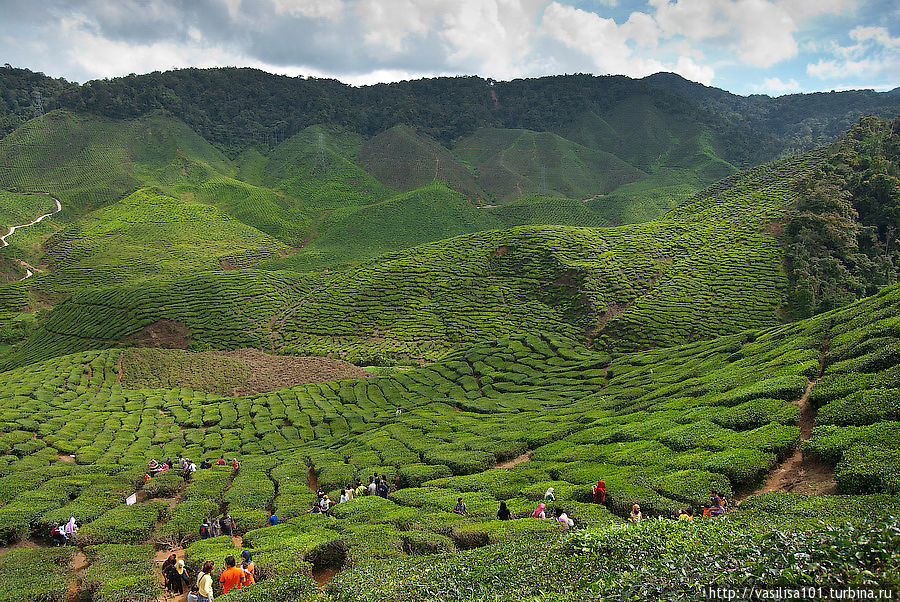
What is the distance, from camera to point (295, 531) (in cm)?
1981

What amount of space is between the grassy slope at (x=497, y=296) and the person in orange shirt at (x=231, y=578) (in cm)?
4164

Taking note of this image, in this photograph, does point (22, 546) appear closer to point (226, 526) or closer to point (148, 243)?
point (226, 526)

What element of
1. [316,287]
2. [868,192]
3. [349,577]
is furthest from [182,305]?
[868,192]

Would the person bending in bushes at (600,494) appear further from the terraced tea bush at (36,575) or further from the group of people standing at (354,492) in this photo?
the terraced tea bush at (36,575)

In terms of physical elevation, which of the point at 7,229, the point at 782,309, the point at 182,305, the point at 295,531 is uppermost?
the point at 7,229

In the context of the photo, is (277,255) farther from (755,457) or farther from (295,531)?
(755,457)

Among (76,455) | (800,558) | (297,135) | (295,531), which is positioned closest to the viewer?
(800,558)

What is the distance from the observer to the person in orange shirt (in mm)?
14500

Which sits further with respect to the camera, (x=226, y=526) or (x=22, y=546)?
(x=226, y=526)

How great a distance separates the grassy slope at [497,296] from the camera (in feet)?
182

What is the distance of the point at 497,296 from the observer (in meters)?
Result: 67.4

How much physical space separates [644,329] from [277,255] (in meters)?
79.2

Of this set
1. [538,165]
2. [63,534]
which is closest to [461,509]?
[63,534]

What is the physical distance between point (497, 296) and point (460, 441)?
38.2m
